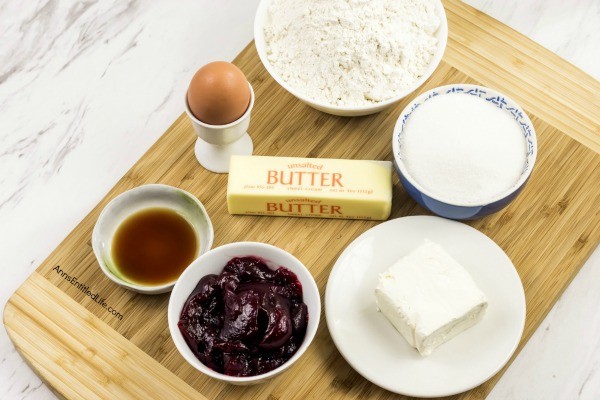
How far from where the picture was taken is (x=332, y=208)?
2.12 m

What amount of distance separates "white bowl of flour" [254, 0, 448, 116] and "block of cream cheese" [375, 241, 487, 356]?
424mm

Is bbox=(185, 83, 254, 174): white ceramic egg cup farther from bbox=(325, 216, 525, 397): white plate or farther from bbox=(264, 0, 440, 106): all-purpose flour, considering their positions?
bbox=(325, 216, 525, 397): white plate

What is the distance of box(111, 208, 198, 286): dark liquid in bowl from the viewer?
209 cm

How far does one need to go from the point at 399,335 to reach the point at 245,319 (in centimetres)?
40

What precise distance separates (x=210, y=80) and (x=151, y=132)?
726mm

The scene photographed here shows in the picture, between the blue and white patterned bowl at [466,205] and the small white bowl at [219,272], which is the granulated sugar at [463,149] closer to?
the blue and white patterned bowl at [466,205]

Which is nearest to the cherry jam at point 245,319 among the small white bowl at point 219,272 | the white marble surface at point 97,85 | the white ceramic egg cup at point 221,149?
the small white bowl at point 219,272

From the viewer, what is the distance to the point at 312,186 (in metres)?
2.10

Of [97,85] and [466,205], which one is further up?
[466,205]

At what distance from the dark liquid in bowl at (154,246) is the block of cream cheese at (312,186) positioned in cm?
15

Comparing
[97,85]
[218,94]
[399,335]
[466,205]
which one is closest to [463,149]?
[466,205]

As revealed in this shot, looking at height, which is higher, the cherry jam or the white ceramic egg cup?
the white ceramic egg cup

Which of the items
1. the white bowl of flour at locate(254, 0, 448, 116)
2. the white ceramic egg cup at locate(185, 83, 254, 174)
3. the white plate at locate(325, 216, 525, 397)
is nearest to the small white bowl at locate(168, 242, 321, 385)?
the white plate at locate(325, 216, 525, 397)

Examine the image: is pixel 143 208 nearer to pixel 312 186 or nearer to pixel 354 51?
pixel 312 186
